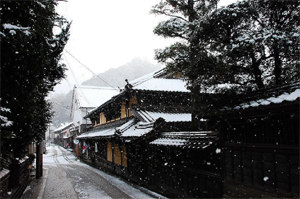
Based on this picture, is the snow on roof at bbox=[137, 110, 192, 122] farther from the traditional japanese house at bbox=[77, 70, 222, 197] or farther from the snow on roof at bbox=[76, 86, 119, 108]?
the snow on roof at bbox=[76, 86, 119, 108]

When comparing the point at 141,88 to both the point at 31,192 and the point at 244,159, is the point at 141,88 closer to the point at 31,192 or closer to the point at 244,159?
the point at 31,192

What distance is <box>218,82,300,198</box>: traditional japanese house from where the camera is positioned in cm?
561

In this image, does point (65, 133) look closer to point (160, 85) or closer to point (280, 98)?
point (160, 85)

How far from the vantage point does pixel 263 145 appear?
6.41m

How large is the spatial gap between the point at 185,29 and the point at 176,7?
2121 mm

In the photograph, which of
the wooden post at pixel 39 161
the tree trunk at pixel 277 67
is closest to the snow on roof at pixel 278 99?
the tree trunk at pixel 277 67

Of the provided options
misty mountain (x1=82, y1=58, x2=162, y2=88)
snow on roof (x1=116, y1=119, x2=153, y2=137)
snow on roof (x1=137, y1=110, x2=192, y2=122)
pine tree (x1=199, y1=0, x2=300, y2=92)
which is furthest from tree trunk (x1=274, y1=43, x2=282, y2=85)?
misty mountain (x1=82, y1=58, x2=162, y2=88)

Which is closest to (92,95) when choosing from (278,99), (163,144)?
(163,144)

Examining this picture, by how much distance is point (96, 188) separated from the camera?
14.8 metres

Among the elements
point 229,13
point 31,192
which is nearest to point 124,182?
point 31,192

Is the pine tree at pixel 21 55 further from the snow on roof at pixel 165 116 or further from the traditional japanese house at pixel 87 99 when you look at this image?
the traditional japanese house at pixel 87 99

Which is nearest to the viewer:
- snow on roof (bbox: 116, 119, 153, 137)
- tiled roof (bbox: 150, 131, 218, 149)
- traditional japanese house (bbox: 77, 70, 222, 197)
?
tiled roof (bbox: 150, 131, 218, 149)

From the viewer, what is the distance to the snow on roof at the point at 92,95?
136 ft

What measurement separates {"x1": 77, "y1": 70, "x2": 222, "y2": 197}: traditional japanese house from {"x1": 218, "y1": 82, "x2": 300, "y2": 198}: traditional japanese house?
31.3 inches
